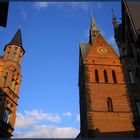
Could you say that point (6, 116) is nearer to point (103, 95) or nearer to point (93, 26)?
point (103, 95)

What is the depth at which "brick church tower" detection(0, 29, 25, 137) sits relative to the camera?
77.4 feet

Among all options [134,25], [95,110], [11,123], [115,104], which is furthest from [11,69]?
[134,25]

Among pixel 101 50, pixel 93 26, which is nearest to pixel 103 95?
pixel 101 50

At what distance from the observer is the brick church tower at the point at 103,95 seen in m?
28.7

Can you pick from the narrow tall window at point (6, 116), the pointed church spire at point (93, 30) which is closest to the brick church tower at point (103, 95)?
the pointed church spire at point (93, 30)

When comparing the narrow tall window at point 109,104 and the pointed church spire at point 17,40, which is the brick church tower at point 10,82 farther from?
the narrow tall window at point 109,104

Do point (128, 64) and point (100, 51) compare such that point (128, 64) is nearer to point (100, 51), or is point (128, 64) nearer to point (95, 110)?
point (95, 110)

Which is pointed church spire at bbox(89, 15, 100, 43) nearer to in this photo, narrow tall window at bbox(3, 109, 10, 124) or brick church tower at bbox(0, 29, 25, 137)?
brick church tower at bbox(0, 29, 25, 137)

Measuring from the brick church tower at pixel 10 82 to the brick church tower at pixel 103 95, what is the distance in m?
9.49

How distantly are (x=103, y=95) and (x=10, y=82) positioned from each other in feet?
43.1

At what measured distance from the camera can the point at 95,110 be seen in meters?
29.9

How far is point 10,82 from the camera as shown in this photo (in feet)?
85.4

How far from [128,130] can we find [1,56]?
18.8 metres

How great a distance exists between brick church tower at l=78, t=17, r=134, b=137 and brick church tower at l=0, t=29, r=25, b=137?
374 inches
